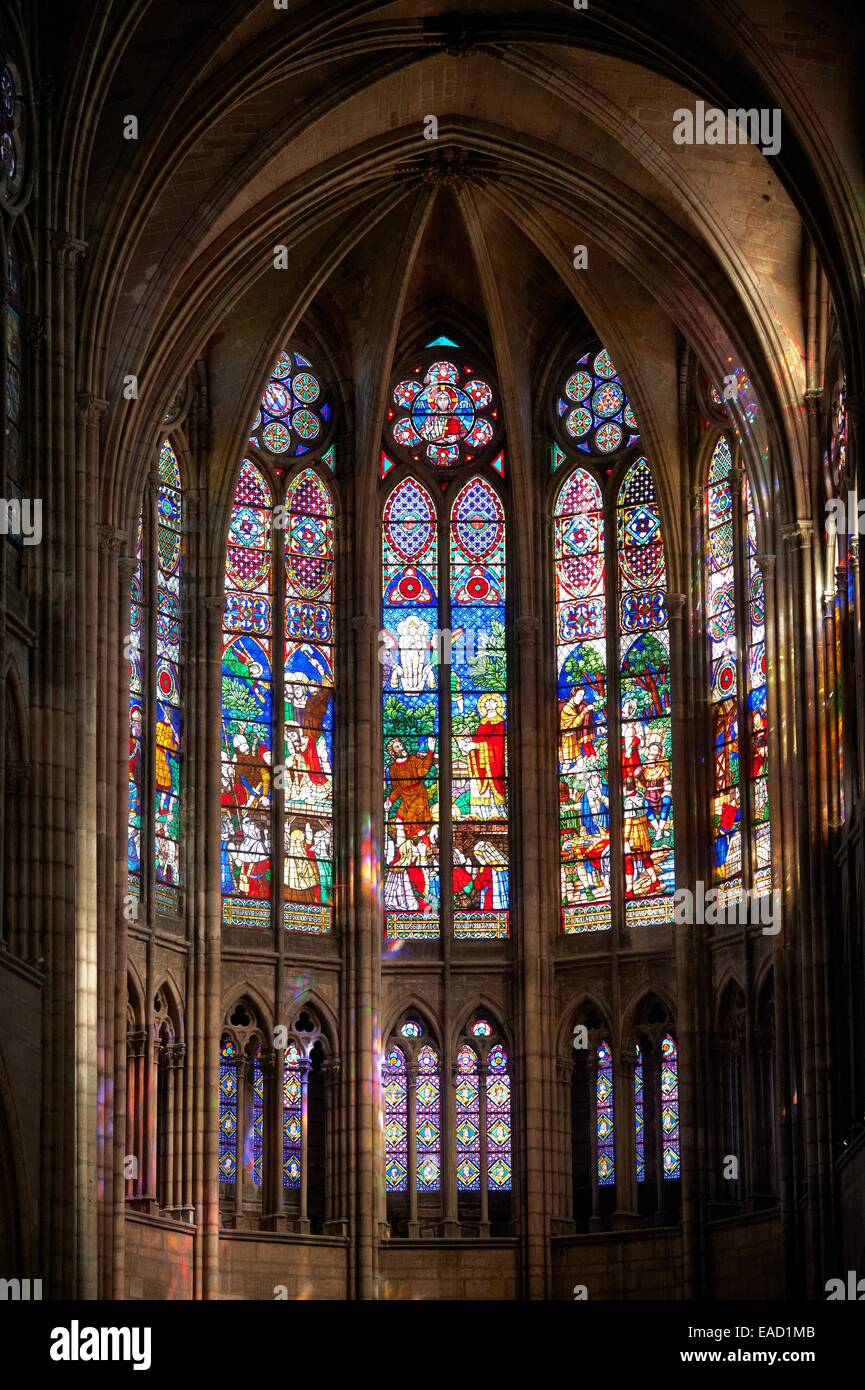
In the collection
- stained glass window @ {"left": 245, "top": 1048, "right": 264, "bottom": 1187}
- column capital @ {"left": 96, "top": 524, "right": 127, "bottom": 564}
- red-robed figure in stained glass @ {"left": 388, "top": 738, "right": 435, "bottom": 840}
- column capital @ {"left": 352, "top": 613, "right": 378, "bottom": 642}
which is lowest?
stained glass window @ {"left": 245, "top": 1048, "right": 264, "bottom": 1187}

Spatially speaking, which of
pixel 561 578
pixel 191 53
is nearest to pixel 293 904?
pixel 561 578

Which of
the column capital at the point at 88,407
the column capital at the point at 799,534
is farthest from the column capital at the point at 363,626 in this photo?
the column capital at the point at 88,407

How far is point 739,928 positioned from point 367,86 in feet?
33.3

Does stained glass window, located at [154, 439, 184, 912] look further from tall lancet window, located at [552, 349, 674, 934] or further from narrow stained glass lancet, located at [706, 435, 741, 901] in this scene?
narrow stained glass lancet, located at [706, 435, 741, 901]

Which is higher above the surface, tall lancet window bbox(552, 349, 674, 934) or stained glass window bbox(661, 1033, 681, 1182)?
tall lancet window bbox(552, 349, 674, 934)

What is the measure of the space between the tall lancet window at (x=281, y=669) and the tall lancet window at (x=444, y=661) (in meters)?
0.85

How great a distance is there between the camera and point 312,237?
119 ft

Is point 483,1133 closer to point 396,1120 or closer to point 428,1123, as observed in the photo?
point 428,1123

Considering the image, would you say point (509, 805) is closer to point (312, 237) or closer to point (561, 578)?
point (561, 578)

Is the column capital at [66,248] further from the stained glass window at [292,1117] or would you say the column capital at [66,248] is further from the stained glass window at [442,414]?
the stained glass window at [292,1117]

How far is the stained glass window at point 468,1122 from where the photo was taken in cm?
3572

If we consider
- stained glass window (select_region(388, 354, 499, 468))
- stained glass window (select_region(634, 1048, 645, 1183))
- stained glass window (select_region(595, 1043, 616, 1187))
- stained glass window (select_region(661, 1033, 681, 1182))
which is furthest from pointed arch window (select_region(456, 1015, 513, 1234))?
stained glass window (select_region(388, 354, 499, 468))

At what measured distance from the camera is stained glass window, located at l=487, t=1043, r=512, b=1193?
35.7 m

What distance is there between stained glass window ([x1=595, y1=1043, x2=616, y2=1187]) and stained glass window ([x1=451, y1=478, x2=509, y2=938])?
2.04 m
